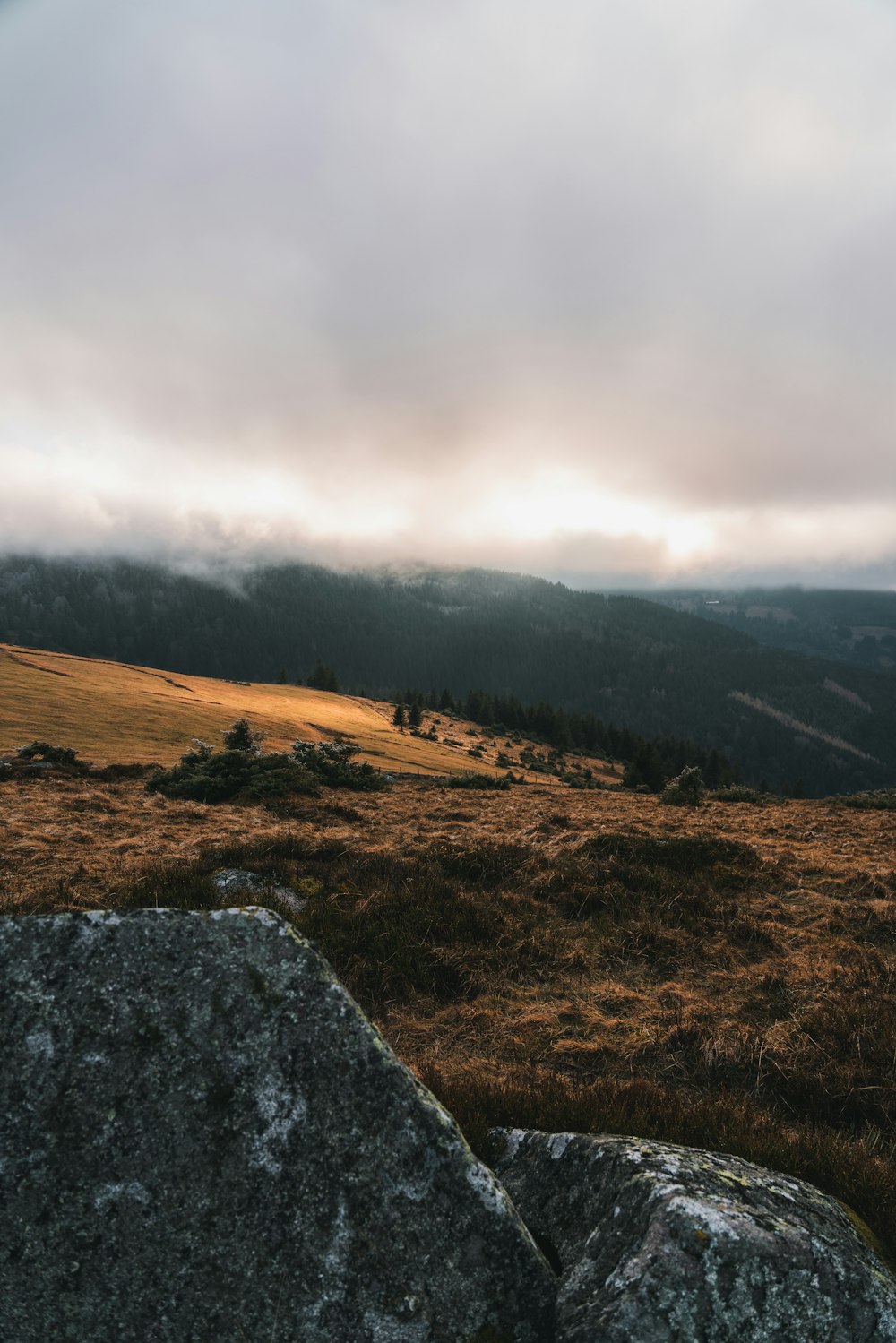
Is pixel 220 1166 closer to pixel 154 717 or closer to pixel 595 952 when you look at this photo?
pixel 595 952

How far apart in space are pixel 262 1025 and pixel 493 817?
1543 cm

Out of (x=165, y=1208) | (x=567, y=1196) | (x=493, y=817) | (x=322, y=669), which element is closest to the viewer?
(x=165, y=1208)

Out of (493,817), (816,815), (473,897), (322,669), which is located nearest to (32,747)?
(493,817)

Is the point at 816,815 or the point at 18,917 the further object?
the point at 816,815

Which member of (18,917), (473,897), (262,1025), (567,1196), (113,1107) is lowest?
(473,897)

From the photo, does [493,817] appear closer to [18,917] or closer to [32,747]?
[18,917]

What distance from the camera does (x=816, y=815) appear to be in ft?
72.1

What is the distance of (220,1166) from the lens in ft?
8.94

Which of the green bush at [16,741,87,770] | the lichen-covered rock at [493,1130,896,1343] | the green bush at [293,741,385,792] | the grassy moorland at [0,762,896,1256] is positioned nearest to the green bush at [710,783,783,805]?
the grassy moorland at [0,762,896,1256]

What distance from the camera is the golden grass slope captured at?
36.4 metres

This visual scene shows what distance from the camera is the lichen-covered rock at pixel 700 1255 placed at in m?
2.38

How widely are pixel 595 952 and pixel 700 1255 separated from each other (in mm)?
6398

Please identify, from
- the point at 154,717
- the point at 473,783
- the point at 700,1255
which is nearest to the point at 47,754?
the point at 473,783

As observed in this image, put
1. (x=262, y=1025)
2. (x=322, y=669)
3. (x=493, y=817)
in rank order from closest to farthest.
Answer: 1. (x=262, y=1025)
2. (x=493, y=817)
3. (x=322, y=669)
